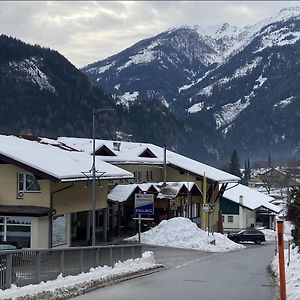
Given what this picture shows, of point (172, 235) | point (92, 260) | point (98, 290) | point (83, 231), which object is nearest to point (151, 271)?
point (92, 260)

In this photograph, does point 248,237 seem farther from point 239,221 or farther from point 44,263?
point 44,263

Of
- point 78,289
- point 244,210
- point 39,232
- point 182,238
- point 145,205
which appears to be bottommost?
point 78,289

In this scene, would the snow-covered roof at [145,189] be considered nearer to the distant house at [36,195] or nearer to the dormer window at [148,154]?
the dormer window at [148,154]

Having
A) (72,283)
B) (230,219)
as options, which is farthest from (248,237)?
(72,283)

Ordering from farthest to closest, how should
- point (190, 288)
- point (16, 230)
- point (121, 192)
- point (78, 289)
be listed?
point (121, 192) → point (16, 230) → point (190, 288) → point (78, 289)

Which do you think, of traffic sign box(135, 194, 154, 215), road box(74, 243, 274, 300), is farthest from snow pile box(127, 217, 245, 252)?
road box(74, 243, 274, 300)

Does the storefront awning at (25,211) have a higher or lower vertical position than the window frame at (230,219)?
higher

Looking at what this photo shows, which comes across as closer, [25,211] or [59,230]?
[25,211]

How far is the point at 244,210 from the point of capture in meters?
93.9

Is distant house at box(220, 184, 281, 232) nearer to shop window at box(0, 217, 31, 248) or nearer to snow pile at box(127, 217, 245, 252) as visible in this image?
snow pile at box(127, 217, 245, 252)

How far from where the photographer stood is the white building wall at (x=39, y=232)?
1437 inches

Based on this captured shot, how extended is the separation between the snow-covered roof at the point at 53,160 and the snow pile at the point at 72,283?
11234 mm

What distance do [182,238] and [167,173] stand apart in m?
19.3

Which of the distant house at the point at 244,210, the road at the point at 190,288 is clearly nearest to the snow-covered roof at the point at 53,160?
the road at the point at 190,288
